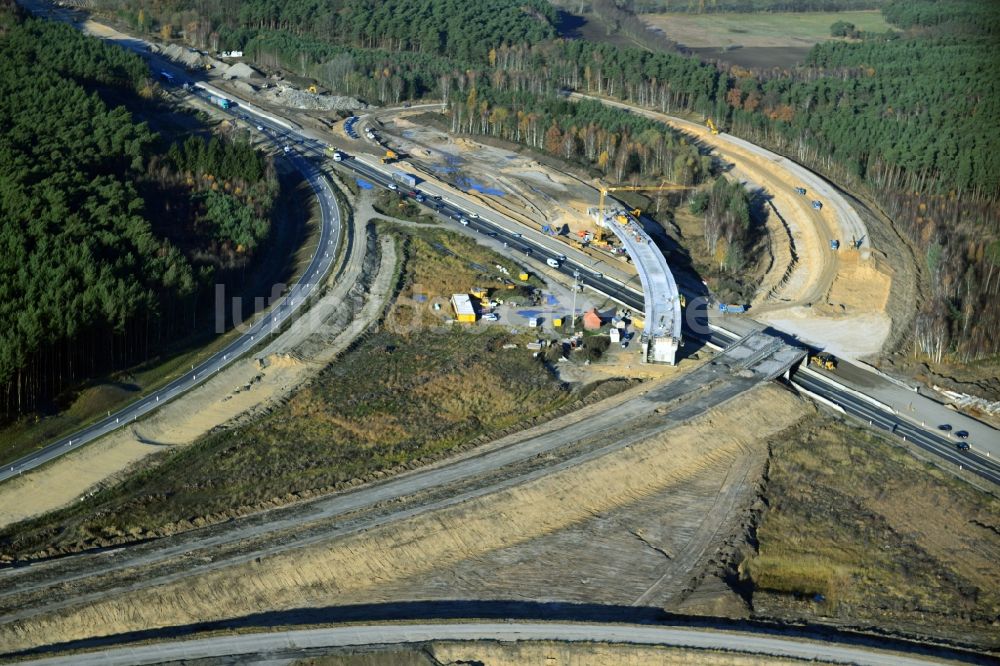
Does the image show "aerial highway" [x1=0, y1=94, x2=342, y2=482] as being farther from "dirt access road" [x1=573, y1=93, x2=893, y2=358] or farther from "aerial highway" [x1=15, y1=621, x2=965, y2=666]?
"dirt access road" [x1=573, y1=93, x2=893, y2=358]

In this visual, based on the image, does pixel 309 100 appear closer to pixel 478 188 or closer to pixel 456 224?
pixel 478 188

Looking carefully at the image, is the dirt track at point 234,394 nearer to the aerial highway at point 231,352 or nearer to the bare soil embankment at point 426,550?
the aerial highway at point 231,352

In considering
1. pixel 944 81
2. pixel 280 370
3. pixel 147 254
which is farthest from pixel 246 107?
pixel 944 81

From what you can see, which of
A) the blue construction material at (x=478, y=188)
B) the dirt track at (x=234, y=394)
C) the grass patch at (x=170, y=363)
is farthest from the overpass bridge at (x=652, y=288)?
the grass patch at (x=170, y=363)

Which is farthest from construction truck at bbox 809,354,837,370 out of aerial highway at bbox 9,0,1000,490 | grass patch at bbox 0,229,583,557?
grass patch at bbox 0,229,583,557

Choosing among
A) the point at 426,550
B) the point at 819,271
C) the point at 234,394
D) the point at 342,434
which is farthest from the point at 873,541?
the point at 819,271

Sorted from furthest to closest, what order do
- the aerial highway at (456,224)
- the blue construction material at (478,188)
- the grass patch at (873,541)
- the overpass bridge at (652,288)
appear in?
the blue construction material at (478,188) < the overpass bridge at (652,288) < the aerial highway at (456,224) < the grass patch at (873,541)

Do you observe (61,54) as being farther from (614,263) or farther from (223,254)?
(614,263)
